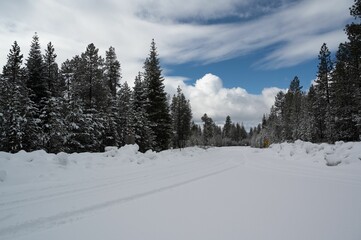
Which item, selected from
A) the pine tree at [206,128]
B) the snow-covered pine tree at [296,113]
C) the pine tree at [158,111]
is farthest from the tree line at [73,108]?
the pine tree at [206,128]

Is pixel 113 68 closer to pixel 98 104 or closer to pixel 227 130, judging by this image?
pixel 98 104

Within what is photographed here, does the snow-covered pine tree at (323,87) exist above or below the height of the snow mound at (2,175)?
above

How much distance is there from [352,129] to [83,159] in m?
31.0

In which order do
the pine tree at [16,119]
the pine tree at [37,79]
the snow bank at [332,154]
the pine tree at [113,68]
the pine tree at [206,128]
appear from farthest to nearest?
1. the pine tree at [206,128]
2. the pine tree at [113,68]
3. the pine tree at [37,79]
4. the pine tree at [16,119]
5. the snow bank at [332,154]

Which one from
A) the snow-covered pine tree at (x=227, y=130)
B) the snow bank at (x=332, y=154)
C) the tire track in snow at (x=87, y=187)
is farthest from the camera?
the snow-covered pine tree at (x=227, y=130)

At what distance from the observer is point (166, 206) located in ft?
17.3

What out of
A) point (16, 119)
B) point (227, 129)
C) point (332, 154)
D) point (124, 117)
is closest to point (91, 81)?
point (124, 117)

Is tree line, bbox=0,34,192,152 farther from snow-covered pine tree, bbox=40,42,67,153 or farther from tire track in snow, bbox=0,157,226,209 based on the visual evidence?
tire track in snow, bbox=0,157,226,209

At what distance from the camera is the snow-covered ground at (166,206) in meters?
3.89

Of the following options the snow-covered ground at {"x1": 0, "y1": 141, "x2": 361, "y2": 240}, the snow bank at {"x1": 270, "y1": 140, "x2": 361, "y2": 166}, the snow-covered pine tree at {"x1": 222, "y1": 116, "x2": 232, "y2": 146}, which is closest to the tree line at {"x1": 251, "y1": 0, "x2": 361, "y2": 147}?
the snow bank at {"x1": 270, "y1": 140, "x2": 361, "y2": 166}

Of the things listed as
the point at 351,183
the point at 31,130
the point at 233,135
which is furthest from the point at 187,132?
the point at 233,135

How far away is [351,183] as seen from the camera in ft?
25.5

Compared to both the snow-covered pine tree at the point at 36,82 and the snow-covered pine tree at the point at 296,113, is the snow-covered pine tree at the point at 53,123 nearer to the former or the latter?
the snow-covered pine tree at the point at 36,82

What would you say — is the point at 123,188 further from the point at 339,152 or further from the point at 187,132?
the point at 187,132
